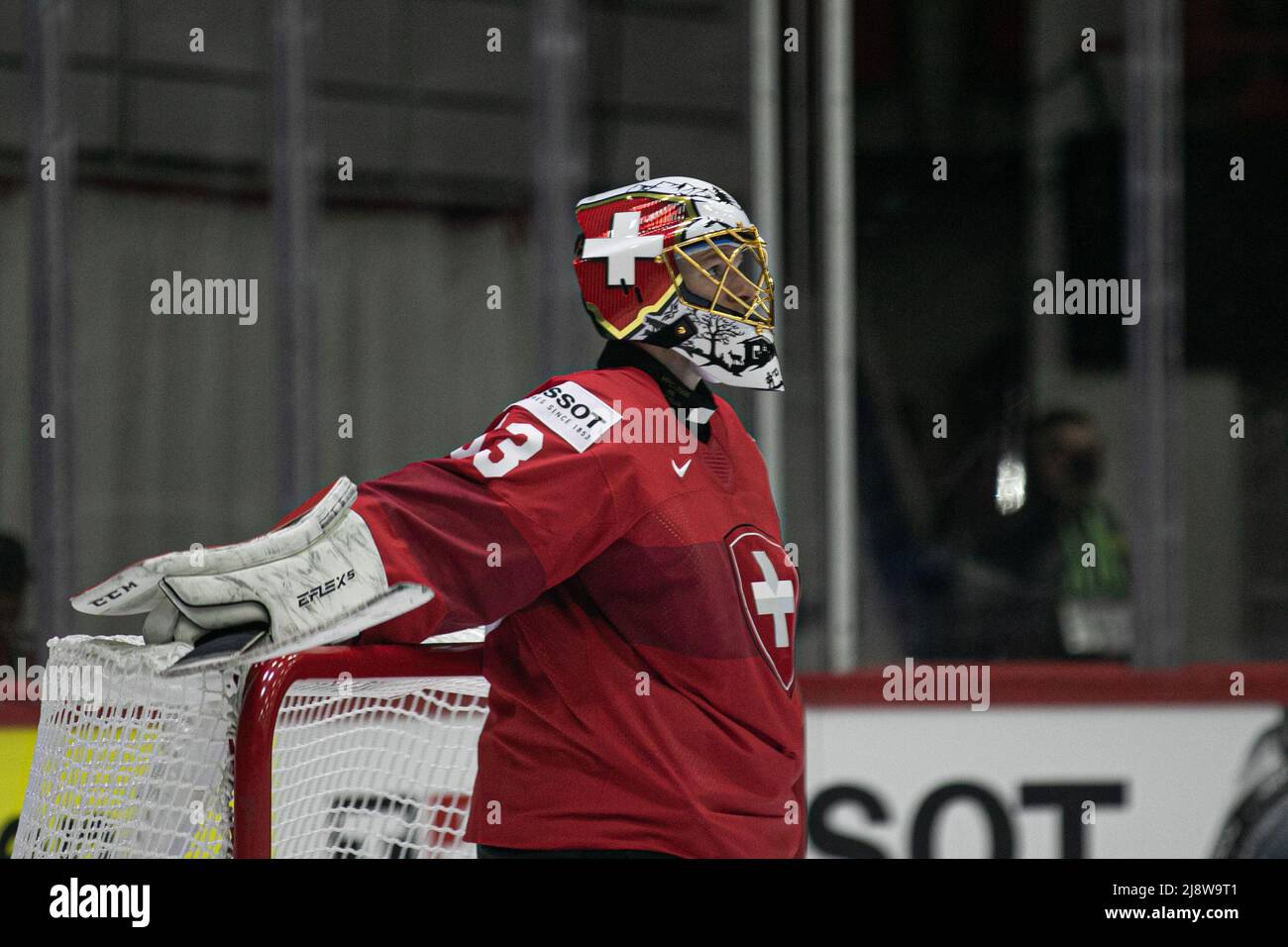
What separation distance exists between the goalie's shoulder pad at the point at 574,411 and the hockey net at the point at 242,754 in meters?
0.49

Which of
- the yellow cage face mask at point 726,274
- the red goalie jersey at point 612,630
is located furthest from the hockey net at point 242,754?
the yellow cage face mask at point 726,274

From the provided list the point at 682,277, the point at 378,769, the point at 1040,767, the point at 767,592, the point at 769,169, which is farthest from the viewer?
the point at 769,169

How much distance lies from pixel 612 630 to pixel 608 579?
63 mm

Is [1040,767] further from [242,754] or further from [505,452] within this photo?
[505,452]

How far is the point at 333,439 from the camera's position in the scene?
433cm

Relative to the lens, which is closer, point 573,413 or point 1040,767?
point 573,413

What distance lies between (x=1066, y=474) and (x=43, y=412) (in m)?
3.20

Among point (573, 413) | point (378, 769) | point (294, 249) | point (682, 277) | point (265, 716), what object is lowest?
point (378, 769)

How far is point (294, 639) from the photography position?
1.37 m

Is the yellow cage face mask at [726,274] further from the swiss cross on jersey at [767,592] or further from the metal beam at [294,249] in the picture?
the metal beam at [294,249]

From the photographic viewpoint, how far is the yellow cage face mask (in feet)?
5.87

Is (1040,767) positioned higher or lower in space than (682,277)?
lower

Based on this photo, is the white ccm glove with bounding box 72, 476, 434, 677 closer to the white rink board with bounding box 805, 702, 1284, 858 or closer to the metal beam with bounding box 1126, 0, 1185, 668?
the white rink board with bounding box 805, 702, 1284, 858

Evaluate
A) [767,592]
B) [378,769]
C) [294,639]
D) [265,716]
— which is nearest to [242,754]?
[265,716]
